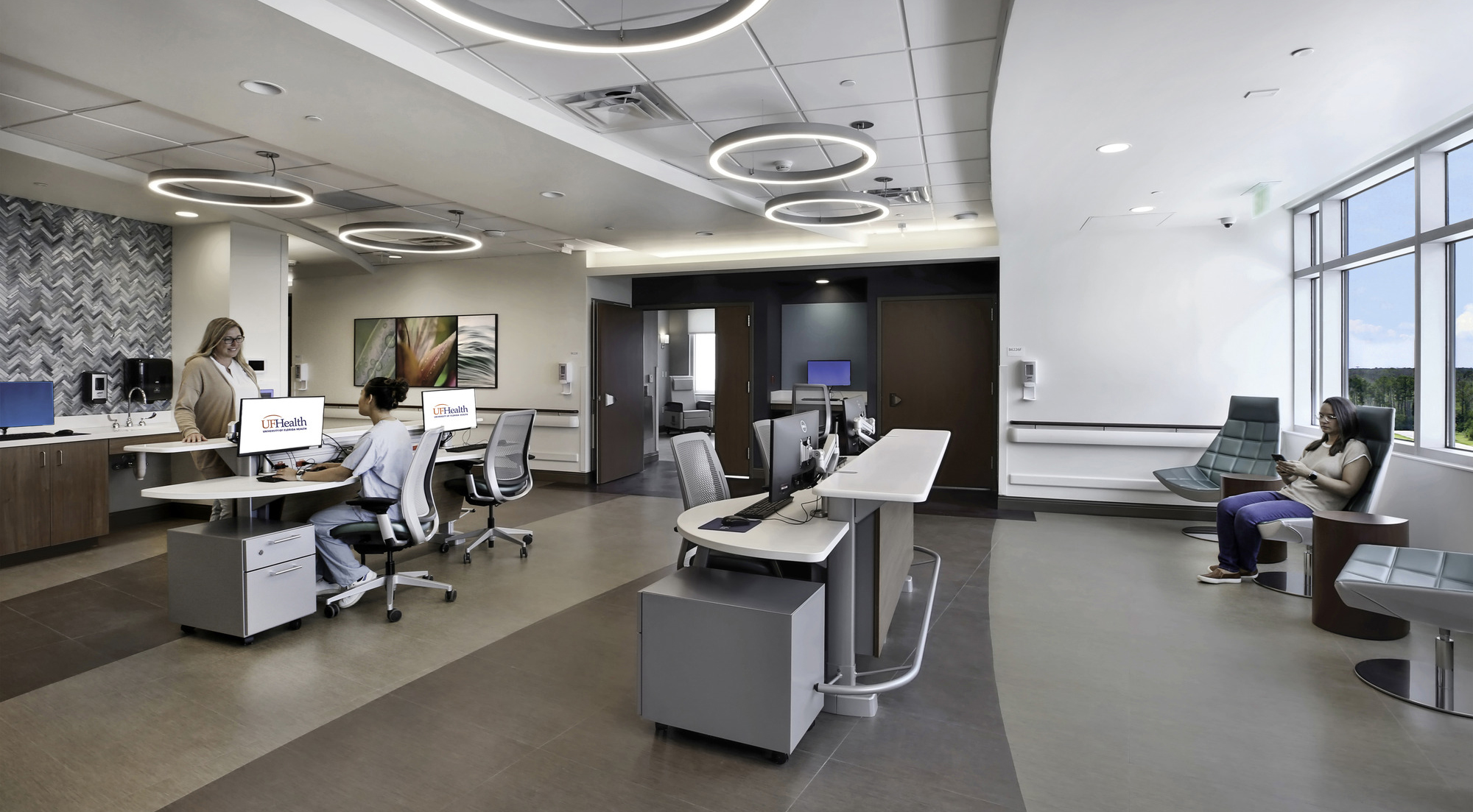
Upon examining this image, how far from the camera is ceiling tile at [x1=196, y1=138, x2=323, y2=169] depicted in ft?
16.3

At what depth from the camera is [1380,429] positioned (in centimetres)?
428

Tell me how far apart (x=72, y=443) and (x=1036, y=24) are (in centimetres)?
675

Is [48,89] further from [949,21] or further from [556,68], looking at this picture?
[949,21]

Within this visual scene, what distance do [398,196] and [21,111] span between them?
246cm

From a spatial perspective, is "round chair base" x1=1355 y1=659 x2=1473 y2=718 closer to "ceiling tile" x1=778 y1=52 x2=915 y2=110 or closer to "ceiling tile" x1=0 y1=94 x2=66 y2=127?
"ceiling tile" x1=778 y1=52 x2=915 y2=110

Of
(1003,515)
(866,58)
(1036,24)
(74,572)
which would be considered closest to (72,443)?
(74,572)

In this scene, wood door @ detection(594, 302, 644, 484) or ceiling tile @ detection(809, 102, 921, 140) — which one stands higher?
ceiling tile @ detection(809, 102, 921, 140)

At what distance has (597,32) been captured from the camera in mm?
3016

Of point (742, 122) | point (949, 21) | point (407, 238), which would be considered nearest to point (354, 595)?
point (742, 122)

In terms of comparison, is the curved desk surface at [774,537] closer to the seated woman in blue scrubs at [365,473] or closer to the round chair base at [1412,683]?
the seated woman in blue scrubs at [365,473]

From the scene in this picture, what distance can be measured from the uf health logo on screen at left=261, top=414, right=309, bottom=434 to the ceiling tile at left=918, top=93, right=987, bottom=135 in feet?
13.8

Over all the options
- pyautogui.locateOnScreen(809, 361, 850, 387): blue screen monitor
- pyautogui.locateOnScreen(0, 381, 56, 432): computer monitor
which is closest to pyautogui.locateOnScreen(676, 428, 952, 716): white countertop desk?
pyautogui.locateOnScreen(0, 381, 56, 432): computer monitor

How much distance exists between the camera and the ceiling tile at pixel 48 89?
373 cm

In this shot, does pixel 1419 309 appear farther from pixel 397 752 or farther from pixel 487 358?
pixel 487 358
